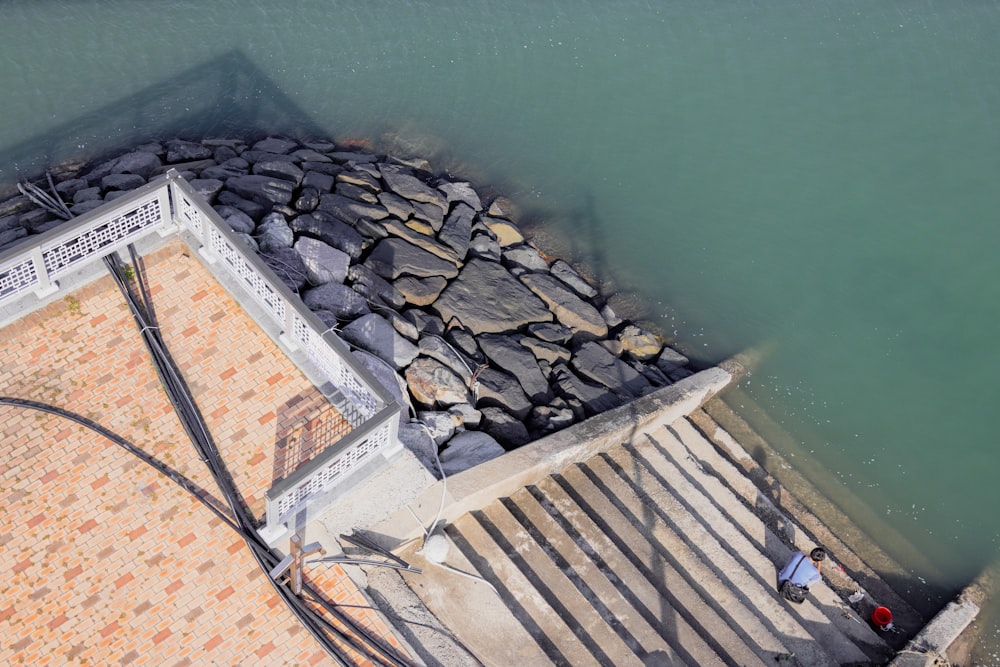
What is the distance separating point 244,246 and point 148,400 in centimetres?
240

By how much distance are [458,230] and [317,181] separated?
2.91 m

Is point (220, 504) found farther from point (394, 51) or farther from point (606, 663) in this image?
point (394, 51)

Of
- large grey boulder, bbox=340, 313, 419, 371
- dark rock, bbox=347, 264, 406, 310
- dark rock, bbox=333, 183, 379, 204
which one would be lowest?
large grey boulder, bbox=340, 313, 419, 371

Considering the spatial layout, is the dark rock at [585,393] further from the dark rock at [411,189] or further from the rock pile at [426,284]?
the dark rock at [411,189]

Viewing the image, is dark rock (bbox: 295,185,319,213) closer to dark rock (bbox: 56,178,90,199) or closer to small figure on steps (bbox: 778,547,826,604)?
dark rock (bbox: 56,178,90,199)

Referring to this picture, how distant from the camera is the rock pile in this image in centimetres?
1426

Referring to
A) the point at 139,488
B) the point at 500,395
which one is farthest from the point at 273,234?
the point at 139,488

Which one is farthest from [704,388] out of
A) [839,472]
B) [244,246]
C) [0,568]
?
[0,568]

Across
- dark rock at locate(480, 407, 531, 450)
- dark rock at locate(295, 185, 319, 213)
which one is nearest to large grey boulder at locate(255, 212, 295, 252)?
dark rock at locate(295, 185, 319, 213)

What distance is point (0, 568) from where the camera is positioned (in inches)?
405

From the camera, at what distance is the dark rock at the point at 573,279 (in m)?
18.3

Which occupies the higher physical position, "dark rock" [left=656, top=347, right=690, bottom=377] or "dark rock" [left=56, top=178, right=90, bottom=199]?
"dark rock" [left=656, top=347, right=690, bottom=377]

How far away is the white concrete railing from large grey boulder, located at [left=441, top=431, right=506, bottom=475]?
151 centimetres

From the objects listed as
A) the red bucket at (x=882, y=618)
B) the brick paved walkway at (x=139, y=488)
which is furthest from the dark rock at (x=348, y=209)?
the red bucket at (x=882, y=618)
